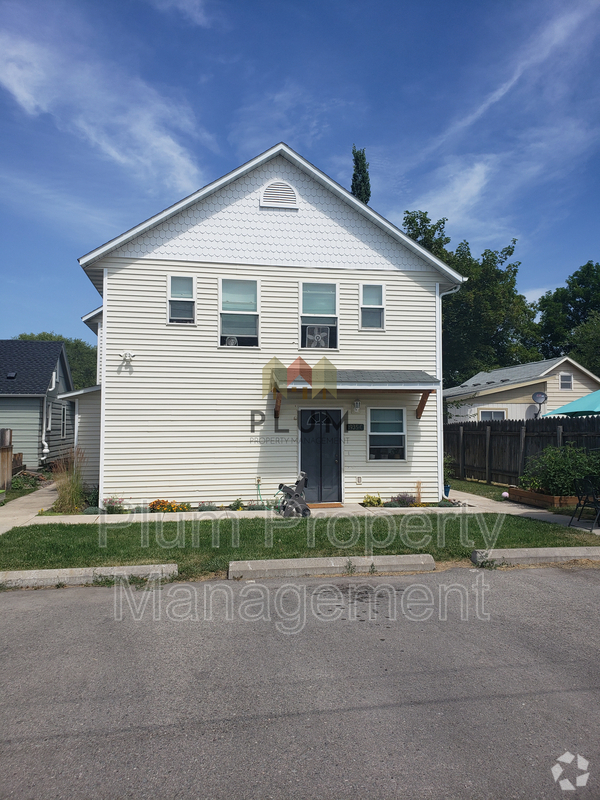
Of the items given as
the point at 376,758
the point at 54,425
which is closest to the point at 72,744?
the point at 376,758

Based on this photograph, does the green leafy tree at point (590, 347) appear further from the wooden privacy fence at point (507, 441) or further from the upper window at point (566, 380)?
the wooden privacy fence at point (507, 441)

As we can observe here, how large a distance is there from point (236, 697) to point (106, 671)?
122 centimetres

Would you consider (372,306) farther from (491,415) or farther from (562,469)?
(491,415)

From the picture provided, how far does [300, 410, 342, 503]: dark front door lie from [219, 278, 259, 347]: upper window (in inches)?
90.0

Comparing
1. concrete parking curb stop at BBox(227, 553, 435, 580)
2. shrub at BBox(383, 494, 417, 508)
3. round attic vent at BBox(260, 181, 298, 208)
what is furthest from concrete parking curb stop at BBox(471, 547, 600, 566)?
round attic vent at BBox(260, 181, 298, 208)

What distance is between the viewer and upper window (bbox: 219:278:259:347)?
44.9 feet

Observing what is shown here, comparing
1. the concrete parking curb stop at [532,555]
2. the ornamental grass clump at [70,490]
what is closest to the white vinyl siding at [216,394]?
the ornamental grass clump at [70,490]

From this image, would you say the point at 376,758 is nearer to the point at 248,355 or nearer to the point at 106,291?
the point at 248,355

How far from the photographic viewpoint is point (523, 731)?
3816 mm

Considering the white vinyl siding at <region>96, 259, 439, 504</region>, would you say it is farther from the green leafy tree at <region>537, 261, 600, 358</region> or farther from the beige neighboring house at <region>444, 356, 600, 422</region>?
the green leafy tree at <region>537, 261, 600, 358</region>

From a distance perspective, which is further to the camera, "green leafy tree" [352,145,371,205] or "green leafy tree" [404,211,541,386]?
"green leafy tree" [404,211,541,386]

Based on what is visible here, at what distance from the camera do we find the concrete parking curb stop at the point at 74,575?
7.41 meters

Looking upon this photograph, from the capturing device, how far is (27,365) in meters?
23.8

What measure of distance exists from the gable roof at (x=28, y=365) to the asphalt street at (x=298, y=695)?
16.7m
